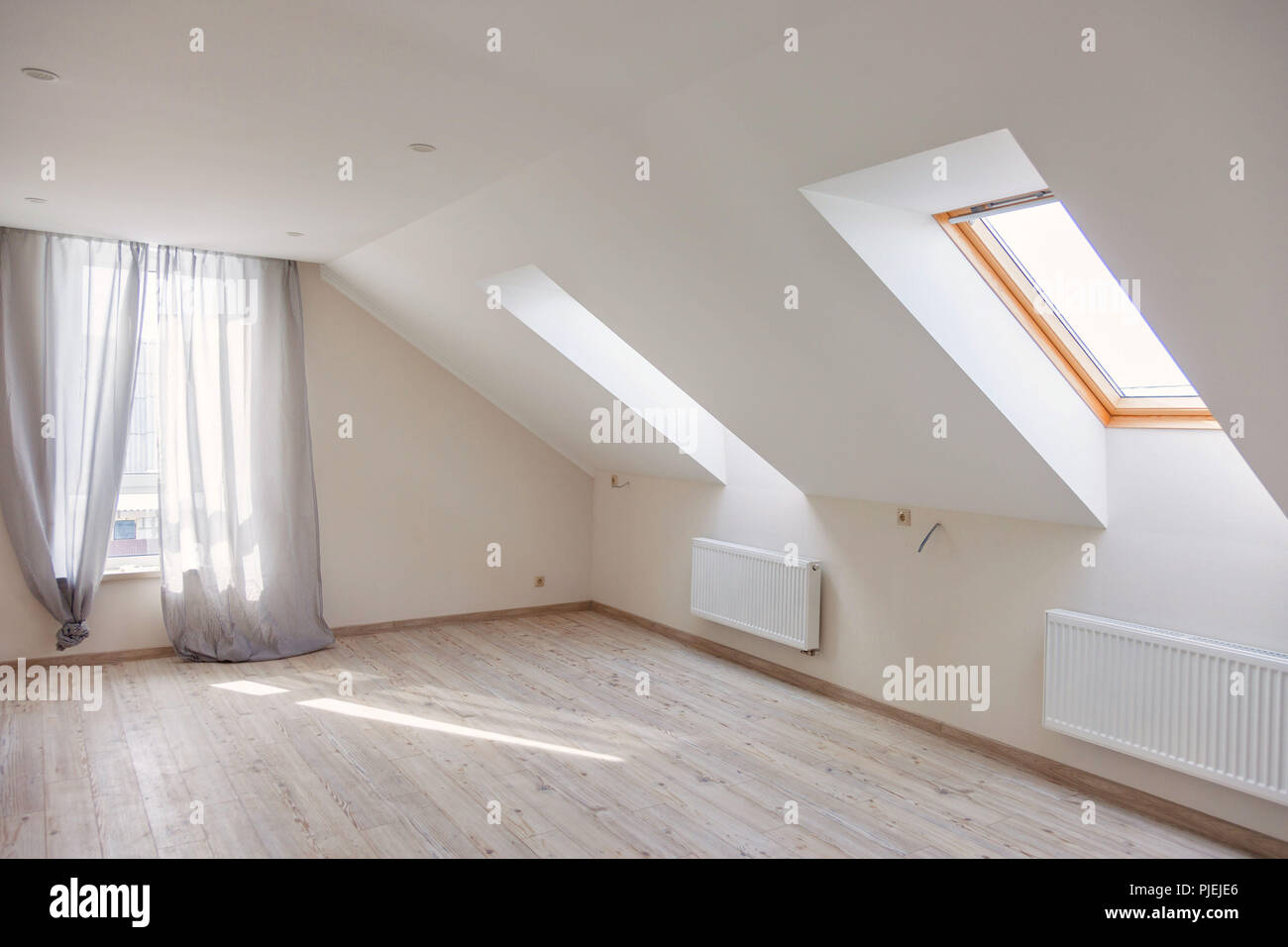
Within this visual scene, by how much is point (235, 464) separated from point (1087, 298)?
4693 millimetres

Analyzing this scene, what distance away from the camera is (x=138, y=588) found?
5355 millimetres

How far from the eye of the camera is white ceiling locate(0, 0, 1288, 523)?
6.81ft

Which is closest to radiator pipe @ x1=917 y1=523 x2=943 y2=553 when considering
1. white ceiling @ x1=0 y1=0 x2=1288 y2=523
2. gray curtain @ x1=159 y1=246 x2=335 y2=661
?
white ceiling @ x1=0 y1=0 x2=1288 y2=523

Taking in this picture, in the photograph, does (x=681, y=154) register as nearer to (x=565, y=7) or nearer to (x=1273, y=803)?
(x=565, y=7)

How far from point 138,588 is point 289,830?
2.83m

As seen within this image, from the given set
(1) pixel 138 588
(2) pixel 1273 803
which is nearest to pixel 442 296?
(1) pixel 138 588

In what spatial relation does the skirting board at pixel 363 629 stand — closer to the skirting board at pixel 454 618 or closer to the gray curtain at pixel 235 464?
the skirting board at pixel 454 618

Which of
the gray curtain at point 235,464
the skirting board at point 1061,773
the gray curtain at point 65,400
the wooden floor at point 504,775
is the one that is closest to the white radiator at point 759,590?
the skirting board at point 1061,773

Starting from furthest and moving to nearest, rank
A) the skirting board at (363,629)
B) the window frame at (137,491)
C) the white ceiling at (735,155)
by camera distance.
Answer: the window frame at (137,491) < the skirting board at (363,629) < the white ceiling at (735,155)

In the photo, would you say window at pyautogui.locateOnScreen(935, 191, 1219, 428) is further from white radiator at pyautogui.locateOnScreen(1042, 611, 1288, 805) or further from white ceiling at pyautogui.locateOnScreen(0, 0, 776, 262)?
white ceiling at pyautogui.locateOnScreen(0, 0, 776, 262)

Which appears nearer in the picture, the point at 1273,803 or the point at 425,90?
the point at 425,90

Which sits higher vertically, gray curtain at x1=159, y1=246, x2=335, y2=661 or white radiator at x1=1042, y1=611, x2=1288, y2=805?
gray curtain at x1=159, y1=246, x2=335, y2=661

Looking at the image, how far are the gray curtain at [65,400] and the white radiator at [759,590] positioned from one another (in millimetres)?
3491

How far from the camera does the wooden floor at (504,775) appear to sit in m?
3.14
